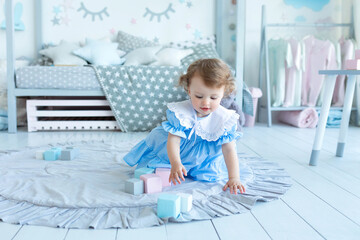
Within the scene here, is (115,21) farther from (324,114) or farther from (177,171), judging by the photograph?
(177,171)

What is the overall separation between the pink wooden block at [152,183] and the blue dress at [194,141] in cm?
15

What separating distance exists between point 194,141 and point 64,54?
80.4 inches

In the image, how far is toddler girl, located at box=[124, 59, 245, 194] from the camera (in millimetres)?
A: 1203

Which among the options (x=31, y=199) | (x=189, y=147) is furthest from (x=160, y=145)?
(x=31, y=199)

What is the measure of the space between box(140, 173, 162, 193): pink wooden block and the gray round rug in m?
0.04

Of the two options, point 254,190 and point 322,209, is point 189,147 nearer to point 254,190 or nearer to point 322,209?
point 254,190

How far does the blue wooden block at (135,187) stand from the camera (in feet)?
3.93

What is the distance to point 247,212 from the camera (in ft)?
3.65

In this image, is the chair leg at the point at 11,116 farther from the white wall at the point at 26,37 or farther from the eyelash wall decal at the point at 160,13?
the eyelash wall decal at the point at 160,13

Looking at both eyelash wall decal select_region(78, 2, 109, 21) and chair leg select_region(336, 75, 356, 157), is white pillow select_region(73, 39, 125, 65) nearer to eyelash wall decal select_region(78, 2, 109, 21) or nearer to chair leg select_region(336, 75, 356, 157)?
eyelash wall decal select_region(78, 2, 109, 21)

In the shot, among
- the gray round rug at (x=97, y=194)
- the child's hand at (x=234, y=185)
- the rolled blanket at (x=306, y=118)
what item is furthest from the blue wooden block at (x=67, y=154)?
the rolled blanket at (x=306, y=118)

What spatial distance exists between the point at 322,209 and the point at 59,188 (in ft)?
2.83

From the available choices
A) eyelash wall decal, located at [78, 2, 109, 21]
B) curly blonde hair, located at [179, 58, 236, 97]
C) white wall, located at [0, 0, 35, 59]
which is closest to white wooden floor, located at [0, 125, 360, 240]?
curly blonde hair, located at [179, 58, 236, 97]

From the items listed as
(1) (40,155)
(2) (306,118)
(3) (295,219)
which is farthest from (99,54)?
(3) (295,219)
